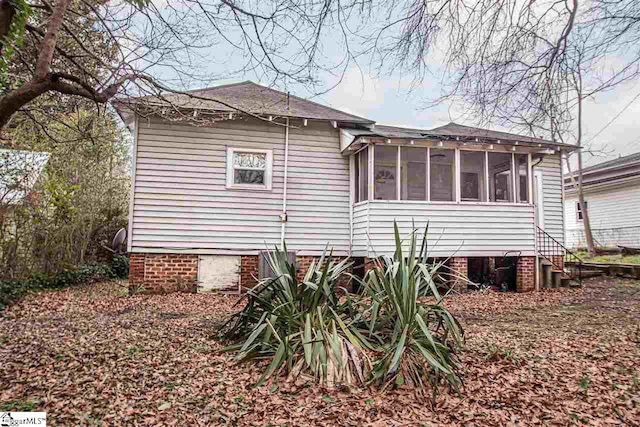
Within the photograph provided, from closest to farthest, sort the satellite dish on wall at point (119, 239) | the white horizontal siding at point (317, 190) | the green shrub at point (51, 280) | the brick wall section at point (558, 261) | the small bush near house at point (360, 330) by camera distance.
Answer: the small bush near house at point (360, 330), the green shrub at point (51, 280), the white horizontal siding at point (317, 190), the satellite dish on wall at point (119, 239), the brick wall section at point (558, 261)

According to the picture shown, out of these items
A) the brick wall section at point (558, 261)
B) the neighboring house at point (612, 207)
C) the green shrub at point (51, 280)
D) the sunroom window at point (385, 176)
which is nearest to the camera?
the green shrub at point (51, 280)

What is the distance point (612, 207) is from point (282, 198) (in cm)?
1502

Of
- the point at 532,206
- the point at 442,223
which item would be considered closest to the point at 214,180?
the point at 442,223

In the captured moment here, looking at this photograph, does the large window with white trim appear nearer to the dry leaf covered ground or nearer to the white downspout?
the white downspout

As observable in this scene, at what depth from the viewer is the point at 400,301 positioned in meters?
3.50

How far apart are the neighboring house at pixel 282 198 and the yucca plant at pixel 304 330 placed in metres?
4.51

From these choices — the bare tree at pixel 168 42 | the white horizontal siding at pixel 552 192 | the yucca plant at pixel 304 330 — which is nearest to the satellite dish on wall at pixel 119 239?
the bare tree at pixel 168 42

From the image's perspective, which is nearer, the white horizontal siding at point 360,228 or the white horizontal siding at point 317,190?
the white horizontal siding at point 360,228

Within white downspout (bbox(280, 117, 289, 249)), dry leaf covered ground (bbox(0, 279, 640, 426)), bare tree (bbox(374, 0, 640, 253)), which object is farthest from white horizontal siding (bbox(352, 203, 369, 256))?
bare tree (bbox(374, 0, 640, 253))

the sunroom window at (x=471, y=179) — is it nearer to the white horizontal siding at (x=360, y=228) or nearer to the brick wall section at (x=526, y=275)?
the brick wall section at (x=526, y=275)

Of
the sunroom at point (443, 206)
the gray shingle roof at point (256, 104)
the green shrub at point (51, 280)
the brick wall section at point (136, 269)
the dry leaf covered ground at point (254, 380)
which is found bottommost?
the dry leaf covered ground at point (254, 380)

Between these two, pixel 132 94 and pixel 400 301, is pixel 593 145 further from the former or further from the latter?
pixel 132 94

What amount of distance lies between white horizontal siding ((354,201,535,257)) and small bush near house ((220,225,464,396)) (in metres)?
4.59

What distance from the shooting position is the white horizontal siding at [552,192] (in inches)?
453
